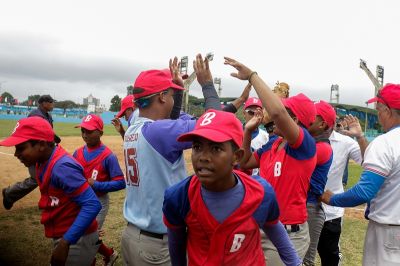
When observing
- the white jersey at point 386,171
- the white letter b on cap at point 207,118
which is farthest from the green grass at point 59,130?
the white jersey at point 386,171

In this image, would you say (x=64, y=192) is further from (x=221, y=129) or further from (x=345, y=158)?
(x=345, y=158)

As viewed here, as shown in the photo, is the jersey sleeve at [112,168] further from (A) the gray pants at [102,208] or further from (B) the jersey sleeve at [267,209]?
(B) the jersey sleeve at [267,209]

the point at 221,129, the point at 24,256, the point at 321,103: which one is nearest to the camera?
the point at 221,129

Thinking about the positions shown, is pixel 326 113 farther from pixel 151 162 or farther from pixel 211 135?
pixel 211 135

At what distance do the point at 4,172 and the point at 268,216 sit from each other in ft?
34.2

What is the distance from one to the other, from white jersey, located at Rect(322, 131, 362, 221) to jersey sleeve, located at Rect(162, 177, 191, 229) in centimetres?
292

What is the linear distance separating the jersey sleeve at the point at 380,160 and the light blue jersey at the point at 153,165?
56.6 inches

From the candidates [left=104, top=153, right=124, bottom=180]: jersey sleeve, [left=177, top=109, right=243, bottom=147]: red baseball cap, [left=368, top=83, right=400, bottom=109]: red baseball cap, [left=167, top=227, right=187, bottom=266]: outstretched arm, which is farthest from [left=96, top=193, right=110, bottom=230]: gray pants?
[left=368, top=83, right=400, bottom=109]: red baseball cap

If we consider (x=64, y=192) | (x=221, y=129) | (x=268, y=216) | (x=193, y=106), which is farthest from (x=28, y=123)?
(x=193, y=106)

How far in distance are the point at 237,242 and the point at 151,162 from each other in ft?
2.97

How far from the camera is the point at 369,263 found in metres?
3.14

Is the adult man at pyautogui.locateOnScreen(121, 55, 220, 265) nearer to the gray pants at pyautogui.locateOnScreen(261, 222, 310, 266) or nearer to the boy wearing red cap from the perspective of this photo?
the boy wearing red cap

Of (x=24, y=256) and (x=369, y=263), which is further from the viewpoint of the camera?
(x=24, y=256)

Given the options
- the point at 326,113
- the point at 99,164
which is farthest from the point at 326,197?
the point at 99,164
